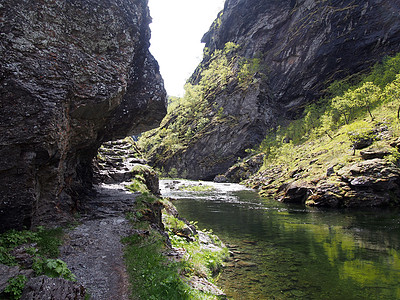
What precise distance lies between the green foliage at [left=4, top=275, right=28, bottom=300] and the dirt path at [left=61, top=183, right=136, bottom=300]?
4.90ft

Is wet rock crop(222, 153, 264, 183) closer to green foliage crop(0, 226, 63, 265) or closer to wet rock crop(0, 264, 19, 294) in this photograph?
green foliage crop(0, 226, 63, 265)

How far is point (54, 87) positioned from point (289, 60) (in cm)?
10241

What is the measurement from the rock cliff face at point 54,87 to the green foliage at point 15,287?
3.76 meters

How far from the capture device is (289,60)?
98.2 meters

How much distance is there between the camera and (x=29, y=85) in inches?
356

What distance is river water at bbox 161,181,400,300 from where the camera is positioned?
9.95 meters

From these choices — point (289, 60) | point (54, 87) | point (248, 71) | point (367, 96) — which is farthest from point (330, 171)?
point (248, 71)

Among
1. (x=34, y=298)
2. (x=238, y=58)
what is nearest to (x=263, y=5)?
(x=238, y=58)

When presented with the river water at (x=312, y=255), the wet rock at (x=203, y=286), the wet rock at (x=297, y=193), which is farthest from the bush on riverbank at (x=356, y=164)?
the wet rock at (x=203, y=286)

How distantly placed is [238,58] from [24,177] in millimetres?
125169

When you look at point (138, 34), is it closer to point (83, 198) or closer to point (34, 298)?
point (83, 198)

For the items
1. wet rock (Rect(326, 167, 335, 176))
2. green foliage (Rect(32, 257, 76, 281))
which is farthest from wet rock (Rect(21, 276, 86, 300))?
wet rock (Rect(326, 167, 335, 176))

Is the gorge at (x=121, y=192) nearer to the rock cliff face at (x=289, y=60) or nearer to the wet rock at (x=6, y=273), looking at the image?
the wet rock at (x=6, y=273)

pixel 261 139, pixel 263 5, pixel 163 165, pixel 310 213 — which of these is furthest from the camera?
pixel 263 5
